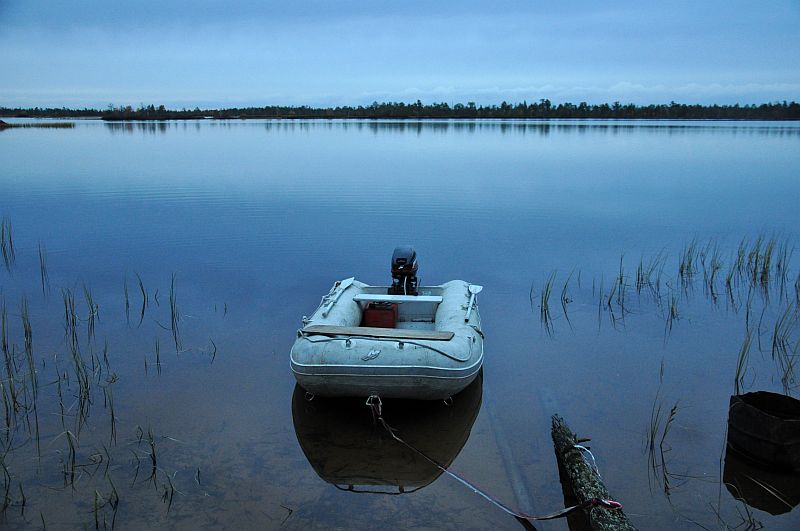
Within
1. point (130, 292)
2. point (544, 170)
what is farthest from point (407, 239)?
point (544, 170)

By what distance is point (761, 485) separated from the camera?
4.15 metres

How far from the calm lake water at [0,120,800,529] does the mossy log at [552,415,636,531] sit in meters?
0.21

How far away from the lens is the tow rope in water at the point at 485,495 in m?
A: 3.55

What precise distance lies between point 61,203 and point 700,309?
13902 mm

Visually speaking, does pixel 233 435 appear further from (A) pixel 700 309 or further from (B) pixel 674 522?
(A) pixel 700 309

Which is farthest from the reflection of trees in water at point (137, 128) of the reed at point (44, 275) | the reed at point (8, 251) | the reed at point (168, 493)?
the reed at point (168, 493)

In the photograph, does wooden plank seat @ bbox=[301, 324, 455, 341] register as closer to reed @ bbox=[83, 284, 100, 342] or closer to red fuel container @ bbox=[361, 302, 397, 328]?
red fuel container @ bbox=[361, 302, 397, 328]

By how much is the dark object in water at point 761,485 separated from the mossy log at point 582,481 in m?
1.04

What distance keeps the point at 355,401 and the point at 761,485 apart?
2983mm

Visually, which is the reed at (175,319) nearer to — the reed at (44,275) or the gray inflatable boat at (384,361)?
the reed at (44,275)

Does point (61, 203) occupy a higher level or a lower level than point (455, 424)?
higher

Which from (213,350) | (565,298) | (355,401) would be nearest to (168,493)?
(355,401)

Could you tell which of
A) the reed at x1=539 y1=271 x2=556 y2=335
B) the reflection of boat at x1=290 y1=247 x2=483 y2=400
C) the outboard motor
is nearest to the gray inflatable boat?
the reflection of boat at x1=290 y1=247 x2=483 y2=400

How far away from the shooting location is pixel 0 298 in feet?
25.9
